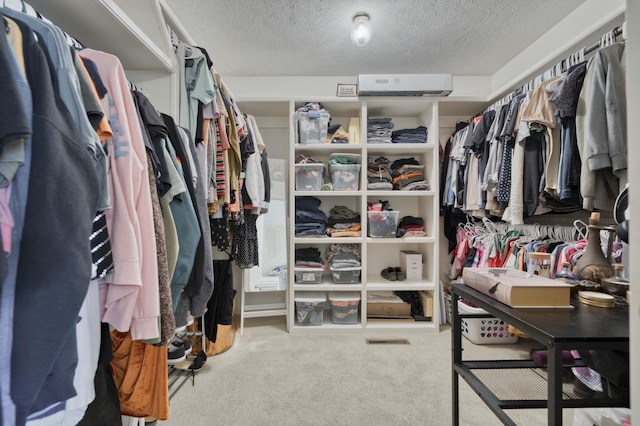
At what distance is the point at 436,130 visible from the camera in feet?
8.03

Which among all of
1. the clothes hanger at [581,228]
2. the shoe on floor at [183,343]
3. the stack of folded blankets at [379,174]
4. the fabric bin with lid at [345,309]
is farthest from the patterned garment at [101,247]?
the clothes hanger at [581,228]

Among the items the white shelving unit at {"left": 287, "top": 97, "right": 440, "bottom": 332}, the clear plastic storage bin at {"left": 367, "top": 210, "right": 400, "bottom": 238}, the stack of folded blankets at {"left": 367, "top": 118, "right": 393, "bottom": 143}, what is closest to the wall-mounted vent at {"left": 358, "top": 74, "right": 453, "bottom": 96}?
the white shelving unit at {"left": 287, "top": 97, "right": 440, "bottom": 332}

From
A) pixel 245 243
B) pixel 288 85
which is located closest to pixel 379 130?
pixel 288 85

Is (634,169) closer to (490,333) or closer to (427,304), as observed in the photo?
(490,333)

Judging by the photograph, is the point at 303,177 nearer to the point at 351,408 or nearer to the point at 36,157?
the point at 351,408

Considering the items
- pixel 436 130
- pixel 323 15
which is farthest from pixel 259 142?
pixel 436 130

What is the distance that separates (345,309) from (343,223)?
0.75 metres

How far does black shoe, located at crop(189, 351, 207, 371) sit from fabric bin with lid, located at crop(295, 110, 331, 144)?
5.79 feet

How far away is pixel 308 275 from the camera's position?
2459 mm

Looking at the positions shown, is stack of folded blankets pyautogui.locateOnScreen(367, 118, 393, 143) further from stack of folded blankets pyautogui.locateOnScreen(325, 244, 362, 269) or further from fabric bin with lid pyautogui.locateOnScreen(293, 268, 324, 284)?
fabric bin with lid pyautogui.locateOnScreen(293, 268, 324, 284)

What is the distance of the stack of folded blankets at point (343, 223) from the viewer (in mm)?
2494

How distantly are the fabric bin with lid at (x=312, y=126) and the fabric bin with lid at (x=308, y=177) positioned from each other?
8.9 inches

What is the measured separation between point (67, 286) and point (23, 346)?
101 mm

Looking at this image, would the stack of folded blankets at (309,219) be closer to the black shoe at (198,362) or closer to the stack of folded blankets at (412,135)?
the stack of folded blankets at (412,135)
